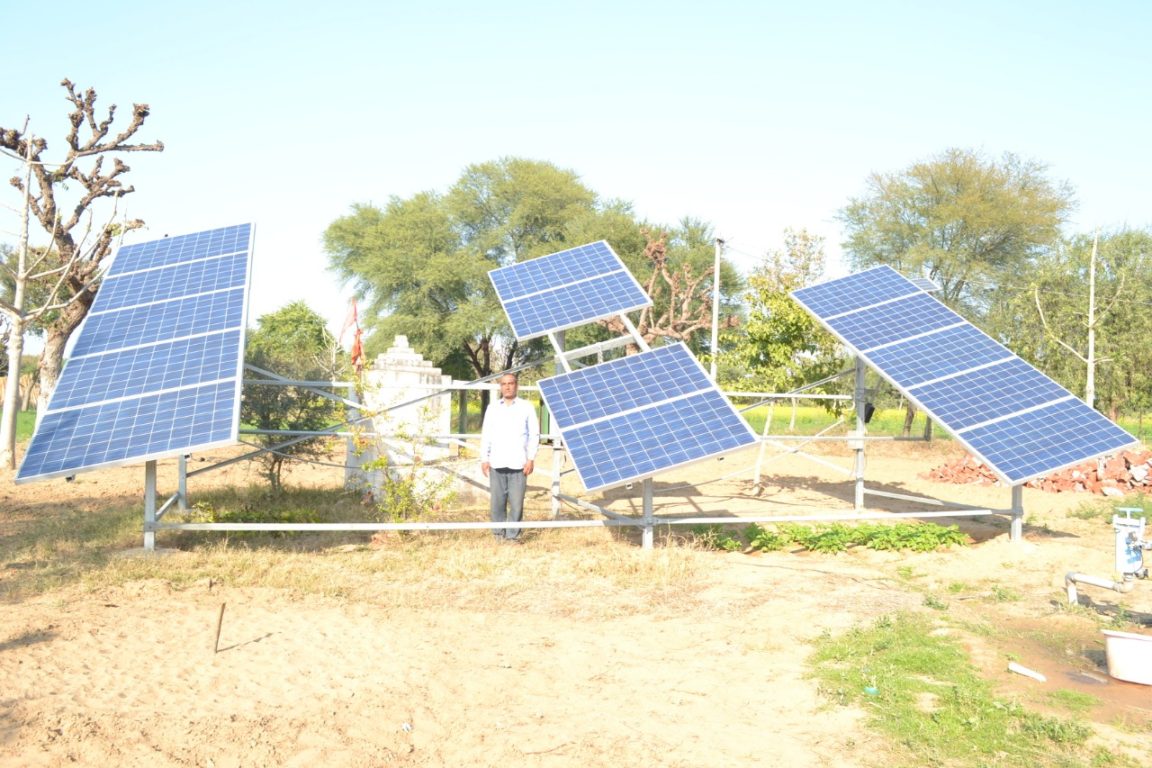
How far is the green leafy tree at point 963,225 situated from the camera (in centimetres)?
3759

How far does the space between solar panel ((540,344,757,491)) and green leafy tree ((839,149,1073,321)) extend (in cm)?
2777

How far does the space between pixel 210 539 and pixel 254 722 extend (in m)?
5.93

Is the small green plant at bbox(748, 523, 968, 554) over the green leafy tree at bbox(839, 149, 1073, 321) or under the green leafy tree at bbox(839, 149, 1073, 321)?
under

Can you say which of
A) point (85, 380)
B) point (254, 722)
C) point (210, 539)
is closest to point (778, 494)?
point (210, 539)

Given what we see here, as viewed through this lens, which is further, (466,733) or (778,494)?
(778,494)

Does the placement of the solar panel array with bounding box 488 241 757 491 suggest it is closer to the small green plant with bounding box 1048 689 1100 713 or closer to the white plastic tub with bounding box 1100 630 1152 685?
the white plastic tub with bounding box 1100 630 1152 685

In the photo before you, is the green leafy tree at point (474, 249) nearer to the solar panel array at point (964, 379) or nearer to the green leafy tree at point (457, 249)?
the green leafy tree at point (457, 249)

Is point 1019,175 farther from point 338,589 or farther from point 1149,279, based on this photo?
point 338,589

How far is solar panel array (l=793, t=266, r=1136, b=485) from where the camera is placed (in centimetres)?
1191

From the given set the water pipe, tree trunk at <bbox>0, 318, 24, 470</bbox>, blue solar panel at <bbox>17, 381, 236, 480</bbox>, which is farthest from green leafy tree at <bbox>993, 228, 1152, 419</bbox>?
tree trunk at <bbox>0, 318, 24, 470</bbox>

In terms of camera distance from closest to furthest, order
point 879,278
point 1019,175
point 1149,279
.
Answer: point 879,278
point 1149,279
point 1019,175

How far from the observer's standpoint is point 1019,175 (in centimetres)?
3916

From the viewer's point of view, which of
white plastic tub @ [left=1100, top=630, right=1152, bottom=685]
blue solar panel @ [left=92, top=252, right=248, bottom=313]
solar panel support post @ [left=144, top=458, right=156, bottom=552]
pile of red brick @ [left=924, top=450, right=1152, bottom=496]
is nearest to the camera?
white plastic tub @ [left=1100, top=630, right=1152, bottom=685]

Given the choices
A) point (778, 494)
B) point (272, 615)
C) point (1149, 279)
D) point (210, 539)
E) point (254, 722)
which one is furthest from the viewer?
point (1149, 279)
